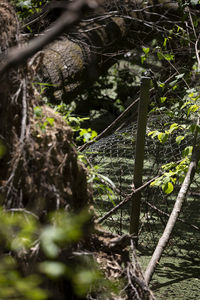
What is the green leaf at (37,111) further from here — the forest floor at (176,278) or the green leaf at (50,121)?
the forest floor at (176,278)

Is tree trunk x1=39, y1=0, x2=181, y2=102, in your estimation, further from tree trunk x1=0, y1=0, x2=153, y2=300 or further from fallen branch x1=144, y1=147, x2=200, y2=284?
tree trunk x1=0, y1=0, x2=153, y2=300

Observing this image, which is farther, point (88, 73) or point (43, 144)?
point (88, 73)

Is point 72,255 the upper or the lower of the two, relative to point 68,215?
lower

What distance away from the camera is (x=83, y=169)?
230cm

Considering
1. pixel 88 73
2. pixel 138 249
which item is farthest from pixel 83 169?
pixel 88 73

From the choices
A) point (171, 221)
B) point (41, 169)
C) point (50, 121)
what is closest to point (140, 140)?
point (171, 221)

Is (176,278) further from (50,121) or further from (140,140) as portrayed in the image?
(50,121)

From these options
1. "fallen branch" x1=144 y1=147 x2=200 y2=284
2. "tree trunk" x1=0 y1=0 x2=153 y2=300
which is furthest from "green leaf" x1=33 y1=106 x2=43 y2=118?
"fallen branch" x1=144 y1=147 x2=200 y2=284

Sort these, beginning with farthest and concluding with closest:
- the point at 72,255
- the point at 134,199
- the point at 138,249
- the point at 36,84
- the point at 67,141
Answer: the point at 138,249 < the point at 134,199 < the point at 36,84 < the point at 67,141 < the point at 72,255

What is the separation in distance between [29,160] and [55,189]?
0.15 metres

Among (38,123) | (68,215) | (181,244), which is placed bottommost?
(181,244)

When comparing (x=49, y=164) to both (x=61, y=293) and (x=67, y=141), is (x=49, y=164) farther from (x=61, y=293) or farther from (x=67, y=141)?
(x=61, y=293)

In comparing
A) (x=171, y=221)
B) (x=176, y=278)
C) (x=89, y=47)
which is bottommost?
(x=176, y=278)

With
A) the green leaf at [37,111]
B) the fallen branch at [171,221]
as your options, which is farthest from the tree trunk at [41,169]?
the fallen branch at [171,221]
